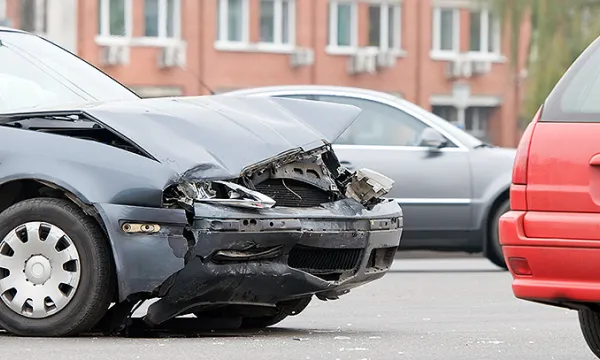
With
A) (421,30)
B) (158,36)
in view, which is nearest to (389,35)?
(421,30)

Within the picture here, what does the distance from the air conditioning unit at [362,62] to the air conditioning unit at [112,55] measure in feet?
24.6

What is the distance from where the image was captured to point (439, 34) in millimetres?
50438

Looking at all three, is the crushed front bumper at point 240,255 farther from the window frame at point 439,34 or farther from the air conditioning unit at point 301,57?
the window frame at point 439,34

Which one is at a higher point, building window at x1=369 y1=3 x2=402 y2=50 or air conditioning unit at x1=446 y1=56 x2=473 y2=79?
building window at x1=369 y1=3 x2=402 y2=50

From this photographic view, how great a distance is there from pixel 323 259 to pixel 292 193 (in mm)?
368

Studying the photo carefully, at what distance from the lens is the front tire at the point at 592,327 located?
23.5ft

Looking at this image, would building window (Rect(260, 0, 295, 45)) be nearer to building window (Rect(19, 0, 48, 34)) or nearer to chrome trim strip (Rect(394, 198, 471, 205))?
building window (Rect(19, 0, 48, 34))

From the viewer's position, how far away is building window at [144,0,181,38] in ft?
148

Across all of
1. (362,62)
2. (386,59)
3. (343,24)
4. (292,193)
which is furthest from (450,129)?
(343,24)

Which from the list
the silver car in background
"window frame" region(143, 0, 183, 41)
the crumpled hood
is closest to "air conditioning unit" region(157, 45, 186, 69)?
"window frame" region(143, 0, 183, 41)

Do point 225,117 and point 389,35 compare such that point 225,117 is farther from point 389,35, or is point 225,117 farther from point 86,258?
point 389,35

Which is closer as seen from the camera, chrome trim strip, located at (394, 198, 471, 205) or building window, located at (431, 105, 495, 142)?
chrome trim strip, located at (394, 198, 471, 205)

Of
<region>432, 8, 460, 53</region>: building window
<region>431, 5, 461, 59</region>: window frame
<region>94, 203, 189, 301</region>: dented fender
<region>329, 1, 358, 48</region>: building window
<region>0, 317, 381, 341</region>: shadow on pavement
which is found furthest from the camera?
<region>432, 8, 460, 53</region>: building window

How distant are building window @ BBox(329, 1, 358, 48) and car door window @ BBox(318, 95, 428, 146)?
109 feet
